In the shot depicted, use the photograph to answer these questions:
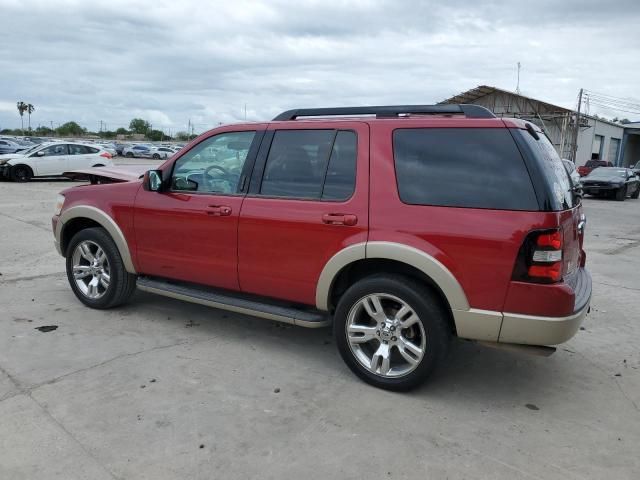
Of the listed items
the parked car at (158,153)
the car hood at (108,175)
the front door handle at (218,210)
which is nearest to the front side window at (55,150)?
the car hood at (108,175)

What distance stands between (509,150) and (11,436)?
332 centimetres

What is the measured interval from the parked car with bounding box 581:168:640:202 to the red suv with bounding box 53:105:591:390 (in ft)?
66.4

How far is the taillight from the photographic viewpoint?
320cm

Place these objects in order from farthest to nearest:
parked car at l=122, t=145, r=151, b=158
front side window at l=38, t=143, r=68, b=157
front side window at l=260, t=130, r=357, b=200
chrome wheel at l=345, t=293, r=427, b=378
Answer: parked car at l=122, t=145, r=151, b=158, front side window at l=38, t=143, r=68, b=157, front side window at l=260, t=130, r=357, b=200, chrome wheel at l=345, t=293, r=427, b=378

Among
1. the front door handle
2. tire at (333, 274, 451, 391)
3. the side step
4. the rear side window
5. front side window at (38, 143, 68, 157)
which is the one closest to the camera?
the rear side window

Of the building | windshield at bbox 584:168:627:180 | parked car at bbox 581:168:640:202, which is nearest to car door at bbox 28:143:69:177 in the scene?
parked car at bbox 581:168:640:202

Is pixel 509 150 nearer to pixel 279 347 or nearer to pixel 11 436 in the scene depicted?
pixel 279 347

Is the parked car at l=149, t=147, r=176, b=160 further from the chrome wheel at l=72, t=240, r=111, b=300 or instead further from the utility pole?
the chrome wheel at l=72, t=240, r=111, b=300

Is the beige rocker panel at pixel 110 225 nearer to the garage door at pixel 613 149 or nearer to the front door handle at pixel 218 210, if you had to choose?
the front door handle at pixel 218 210

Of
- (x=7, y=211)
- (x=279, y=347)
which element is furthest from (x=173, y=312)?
(x=7, y=211)

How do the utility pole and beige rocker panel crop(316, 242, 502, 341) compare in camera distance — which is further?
the utility pole

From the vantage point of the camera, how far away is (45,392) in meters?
3.56

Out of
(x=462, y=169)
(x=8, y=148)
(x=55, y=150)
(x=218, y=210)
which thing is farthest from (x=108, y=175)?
(x=8, y=148)

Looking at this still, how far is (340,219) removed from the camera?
377 centimetres
